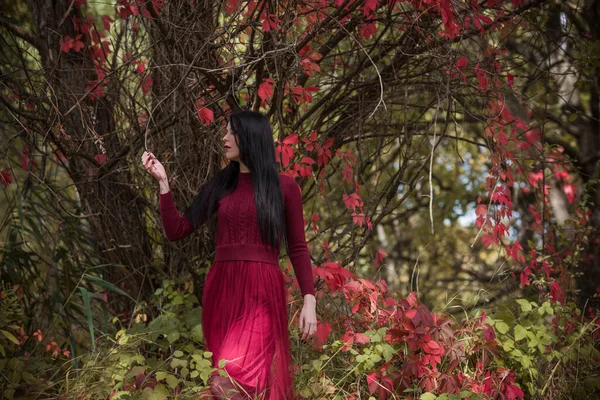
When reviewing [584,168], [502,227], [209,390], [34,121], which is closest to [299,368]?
[209,390]

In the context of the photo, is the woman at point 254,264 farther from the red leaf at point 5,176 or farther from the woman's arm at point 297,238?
the red leaf at point 5,176

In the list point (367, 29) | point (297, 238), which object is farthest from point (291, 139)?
point (367, 29)

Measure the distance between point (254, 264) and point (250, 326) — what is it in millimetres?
261

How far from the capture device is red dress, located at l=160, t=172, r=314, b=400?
3.13 metres

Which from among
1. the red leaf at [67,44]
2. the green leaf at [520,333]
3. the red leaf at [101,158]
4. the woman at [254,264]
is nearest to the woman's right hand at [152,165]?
the woman at [254,264]

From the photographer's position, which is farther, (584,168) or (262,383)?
(584,168)

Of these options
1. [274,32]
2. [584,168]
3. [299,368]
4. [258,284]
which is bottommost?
[299,368]

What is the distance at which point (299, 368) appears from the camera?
3730 millimetres

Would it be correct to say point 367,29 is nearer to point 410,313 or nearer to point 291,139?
point 291,139

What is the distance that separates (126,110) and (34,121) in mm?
491

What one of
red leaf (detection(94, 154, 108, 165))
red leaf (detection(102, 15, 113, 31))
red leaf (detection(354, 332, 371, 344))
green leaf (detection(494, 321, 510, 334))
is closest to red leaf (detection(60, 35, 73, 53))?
red leaf (detection(102, 15, 113, 31))

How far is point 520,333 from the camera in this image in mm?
3838

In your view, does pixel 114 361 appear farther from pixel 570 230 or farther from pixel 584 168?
pixel 584 168

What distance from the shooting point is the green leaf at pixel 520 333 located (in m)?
3.82
